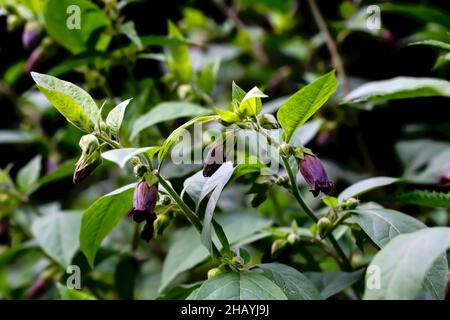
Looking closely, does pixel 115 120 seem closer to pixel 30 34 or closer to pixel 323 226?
pixel 323 226

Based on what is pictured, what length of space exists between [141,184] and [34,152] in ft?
4.26

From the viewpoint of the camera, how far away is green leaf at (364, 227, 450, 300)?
634 millimetres

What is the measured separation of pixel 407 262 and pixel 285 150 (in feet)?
0.94

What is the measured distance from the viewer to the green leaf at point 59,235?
4.29 feet

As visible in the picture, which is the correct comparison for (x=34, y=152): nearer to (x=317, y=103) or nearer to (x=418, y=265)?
(x=317, y=103)

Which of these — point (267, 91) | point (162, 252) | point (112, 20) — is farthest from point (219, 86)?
point (112, 20)

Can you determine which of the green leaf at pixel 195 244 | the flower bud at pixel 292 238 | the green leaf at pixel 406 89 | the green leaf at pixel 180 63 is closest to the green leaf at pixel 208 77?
the green leaf at pixel 180 63

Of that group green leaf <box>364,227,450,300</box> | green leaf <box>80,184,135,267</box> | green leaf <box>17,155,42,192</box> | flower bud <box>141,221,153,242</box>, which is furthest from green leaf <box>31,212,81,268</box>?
green leaf <box>364,227,450,300</box>

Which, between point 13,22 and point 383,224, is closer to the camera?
point 383,224

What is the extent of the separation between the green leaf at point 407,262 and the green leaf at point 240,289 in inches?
5.8

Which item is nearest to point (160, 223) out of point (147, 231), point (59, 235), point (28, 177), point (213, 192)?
point (147, 231)

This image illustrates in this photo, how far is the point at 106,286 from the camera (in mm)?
1583

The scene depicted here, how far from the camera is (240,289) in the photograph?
79 cm

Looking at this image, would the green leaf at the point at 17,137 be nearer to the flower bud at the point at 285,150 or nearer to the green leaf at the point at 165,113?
the green leaf at the point at 165,113
